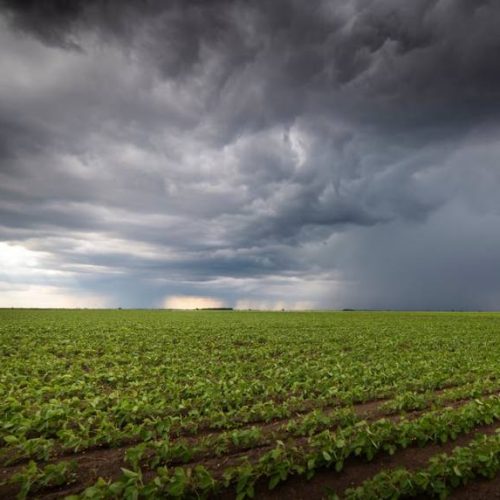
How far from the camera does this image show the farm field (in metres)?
7.25

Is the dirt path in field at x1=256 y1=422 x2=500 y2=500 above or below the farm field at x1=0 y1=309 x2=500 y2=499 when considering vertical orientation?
below

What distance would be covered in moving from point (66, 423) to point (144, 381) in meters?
5.97

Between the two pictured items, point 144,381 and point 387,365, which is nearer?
point 144,381

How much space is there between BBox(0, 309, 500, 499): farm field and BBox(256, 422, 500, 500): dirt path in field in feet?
0.10

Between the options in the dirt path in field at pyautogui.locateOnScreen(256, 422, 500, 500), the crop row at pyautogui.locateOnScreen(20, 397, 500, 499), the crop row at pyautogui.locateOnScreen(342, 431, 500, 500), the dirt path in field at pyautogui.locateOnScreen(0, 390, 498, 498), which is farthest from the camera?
the dirt path in field at pyautogui.locateOnScreen(0, 390, 498, 498)

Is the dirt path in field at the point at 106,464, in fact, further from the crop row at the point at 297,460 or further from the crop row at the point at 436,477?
the crop row at the point at 436,477

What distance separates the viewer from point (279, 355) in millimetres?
25797

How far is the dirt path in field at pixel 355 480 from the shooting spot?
7219 millimetres

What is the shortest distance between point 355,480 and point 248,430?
2.70m

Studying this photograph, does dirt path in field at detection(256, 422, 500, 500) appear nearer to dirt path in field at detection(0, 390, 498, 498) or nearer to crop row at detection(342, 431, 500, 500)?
dirt path in field at detection(0, 390, 498, 498)

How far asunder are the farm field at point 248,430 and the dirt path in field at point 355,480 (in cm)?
3

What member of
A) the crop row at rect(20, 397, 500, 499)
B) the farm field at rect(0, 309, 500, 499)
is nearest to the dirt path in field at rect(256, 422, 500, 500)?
the farm field at rect(0, 309, 500, 499)

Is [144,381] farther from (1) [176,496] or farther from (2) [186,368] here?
(1) [176,496]

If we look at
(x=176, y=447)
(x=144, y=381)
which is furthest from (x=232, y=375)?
(x=176, y=447)
